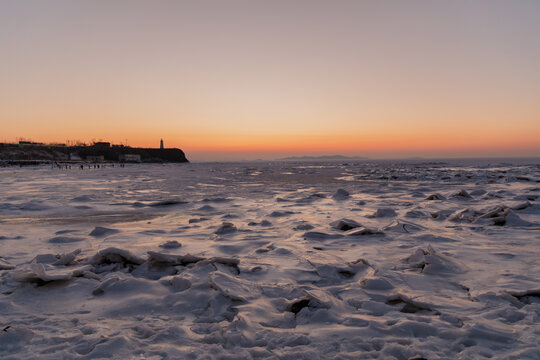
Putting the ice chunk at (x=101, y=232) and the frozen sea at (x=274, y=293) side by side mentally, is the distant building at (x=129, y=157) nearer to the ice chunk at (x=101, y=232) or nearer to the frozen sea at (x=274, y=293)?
the ice chunk at (x=101, y=232)

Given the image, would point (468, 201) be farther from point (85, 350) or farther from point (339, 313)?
point (85, 350)

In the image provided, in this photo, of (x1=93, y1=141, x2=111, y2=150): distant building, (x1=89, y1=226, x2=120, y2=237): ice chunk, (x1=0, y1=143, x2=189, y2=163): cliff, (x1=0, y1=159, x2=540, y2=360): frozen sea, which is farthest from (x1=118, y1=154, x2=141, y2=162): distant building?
(x1=0, y1=159, x2=540, y2=360): frozen sea

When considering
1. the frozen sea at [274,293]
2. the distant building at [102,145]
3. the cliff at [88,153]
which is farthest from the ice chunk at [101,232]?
the distant building at [102,145]

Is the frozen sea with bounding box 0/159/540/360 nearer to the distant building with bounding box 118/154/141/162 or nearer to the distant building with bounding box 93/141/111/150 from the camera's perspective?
the distant building with bounding box 118/154/141/162

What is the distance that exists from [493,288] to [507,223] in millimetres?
3652

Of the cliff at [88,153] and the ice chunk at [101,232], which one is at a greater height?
the cliff at [88,153]

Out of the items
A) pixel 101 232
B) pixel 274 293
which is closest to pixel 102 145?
pixel 101 232

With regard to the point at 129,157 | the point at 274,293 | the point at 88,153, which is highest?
the point at 88,153

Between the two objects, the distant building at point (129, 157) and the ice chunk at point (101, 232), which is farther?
the distant building at point (129, 157)

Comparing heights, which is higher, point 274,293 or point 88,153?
point 88,153

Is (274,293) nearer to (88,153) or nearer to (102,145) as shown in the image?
(88,153)

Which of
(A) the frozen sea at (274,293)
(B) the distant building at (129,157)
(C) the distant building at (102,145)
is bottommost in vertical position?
(A) the frozen sea at (274,293)

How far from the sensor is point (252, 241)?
477cm

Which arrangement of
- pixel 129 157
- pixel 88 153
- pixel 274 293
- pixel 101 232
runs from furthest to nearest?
pixel 129 157 → pixel 88 153 → pixel 101 232 → pixel 274 293
